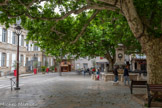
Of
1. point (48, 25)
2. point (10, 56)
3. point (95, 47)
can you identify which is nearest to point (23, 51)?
point (10, 56)

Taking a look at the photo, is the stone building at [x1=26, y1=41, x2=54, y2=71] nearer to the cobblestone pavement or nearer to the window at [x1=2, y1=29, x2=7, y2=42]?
the window at [x1=2, y1=29, x2=7, y2=42]

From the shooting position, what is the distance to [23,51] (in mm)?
36812

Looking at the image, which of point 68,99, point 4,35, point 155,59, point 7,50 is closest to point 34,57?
point 7,50

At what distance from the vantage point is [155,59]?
23.9 ft

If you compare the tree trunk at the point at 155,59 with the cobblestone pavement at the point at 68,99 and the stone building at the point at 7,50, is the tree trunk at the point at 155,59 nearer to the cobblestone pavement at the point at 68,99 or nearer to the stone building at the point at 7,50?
the cobblestone pavement at the point at 68,99

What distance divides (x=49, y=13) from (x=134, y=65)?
119 ft

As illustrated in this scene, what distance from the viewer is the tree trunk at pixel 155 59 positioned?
7234mm

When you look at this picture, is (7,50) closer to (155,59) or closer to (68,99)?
(68,99)

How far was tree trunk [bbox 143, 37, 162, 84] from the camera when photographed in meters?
7.23

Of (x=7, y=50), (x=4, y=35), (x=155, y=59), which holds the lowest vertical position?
(x=155, y=59)

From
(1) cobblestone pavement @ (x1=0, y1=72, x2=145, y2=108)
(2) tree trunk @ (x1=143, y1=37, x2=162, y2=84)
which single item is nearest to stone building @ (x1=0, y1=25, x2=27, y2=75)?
(1) cobblestone pavement @ (x1=0, y1=72, x2=145, y2=108)

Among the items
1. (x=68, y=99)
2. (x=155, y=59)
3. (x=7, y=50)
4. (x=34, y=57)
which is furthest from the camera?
(x=34, y=57)

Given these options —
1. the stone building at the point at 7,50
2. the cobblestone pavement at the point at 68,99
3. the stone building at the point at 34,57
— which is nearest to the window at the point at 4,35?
the stone building at the point at 7,50

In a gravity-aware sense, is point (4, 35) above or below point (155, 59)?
above
